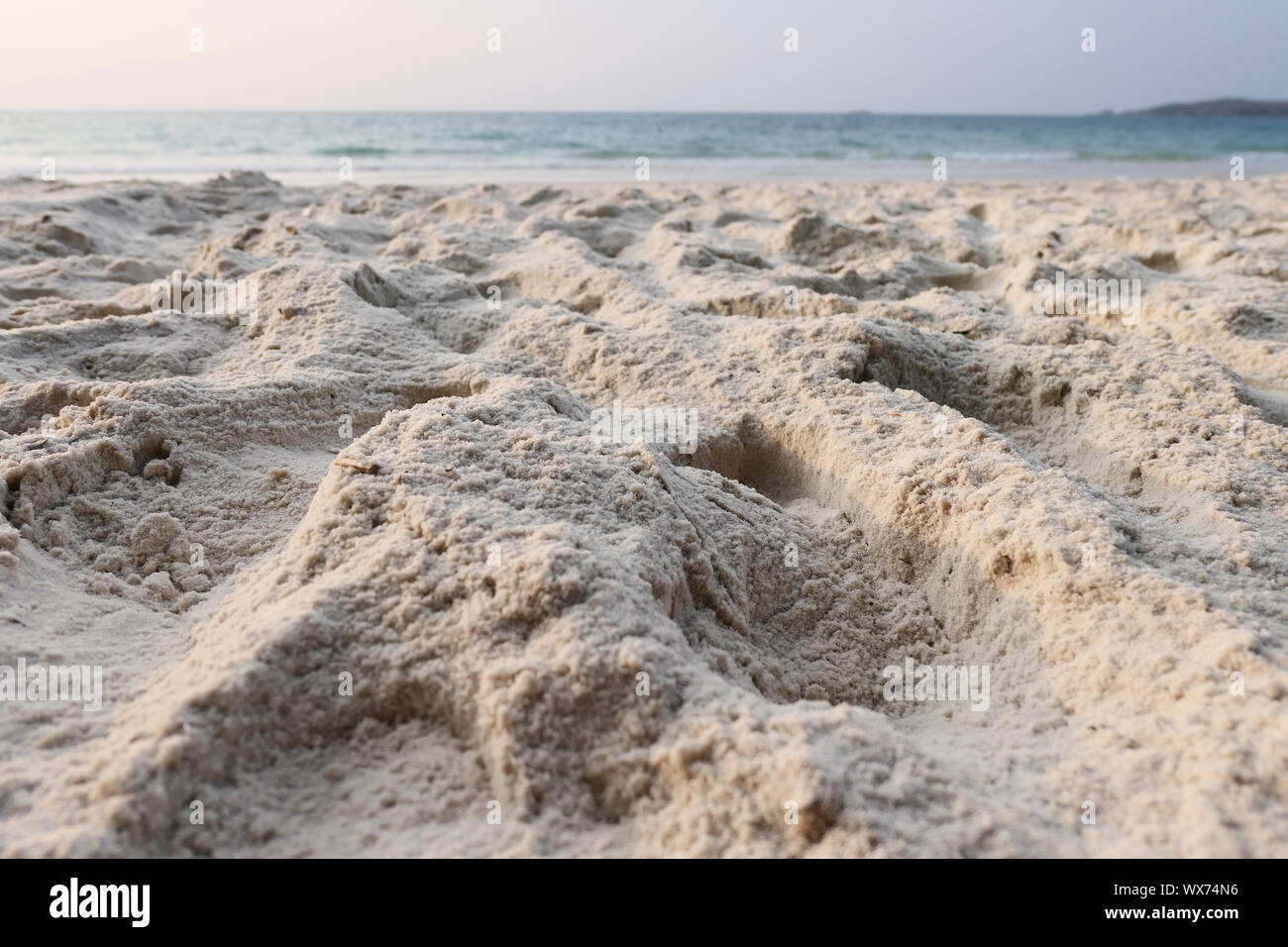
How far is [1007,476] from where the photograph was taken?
6.25ft

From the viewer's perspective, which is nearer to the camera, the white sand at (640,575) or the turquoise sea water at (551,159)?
the white sand at (640,575)

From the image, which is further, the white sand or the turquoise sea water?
the turquoise sea water

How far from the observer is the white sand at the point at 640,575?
116 centimetres

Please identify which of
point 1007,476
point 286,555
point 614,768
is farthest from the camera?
point 1007,476

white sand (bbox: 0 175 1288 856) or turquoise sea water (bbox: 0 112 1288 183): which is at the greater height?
turquoise sea water (bbox: 0 112 1288 183)

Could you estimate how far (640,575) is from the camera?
1490 mm

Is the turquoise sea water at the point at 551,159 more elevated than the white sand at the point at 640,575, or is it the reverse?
the turquoise sea water at the point at 551,159

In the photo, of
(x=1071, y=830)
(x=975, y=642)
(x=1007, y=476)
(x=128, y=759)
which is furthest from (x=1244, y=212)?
(x=128, y=759)

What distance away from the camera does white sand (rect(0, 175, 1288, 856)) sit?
1162 mm

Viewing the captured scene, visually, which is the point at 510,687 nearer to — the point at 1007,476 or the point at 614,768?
the point at 614,768

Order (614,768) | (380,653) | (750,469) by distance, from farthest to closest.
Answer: (750,469) < (380,653) < (614,768)

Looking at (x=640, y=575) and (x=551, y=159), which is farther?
(x=551, y=159)

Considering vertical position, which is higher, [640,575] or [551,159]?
[551,159]

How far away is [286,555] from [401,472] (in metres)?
0.27
